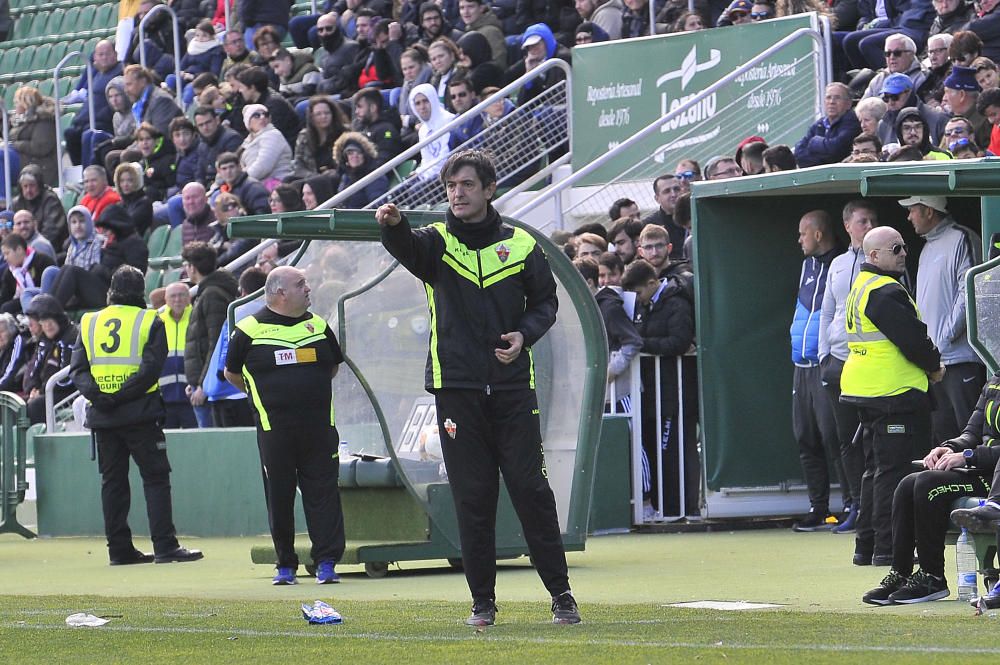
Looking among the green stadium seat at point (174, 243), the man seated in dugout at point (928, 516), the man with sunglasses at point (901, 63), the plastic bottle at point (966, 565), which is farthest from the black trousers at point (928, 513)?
the green stadium seat at point (174, 243)

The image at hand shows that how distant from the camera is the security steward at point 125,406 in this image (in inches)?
512

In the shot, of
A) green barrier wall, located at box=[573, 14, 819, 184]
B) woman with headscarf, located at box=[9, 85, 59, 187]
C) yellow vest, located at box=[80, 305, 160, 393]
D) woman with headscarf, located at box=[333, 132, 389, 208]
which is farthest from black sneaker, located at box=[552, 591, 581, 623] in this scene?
woman with headscarf, located at box=[9, 85, 59, 187]

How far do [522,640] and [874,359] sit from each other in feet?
11.4

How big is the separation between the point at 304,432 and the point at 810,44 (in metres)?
7.76

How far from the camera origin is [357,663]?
22.2ft

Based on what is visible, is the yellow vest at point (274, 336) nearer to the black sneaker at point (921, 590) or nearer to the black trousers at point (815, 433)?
the black sneaker at point (921, 590)

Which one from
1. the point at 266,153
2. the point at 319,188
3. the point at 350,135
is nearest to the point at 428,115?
the point at 350,135

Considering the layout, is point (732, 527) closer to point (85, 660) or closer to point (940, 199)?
point (940, 199)

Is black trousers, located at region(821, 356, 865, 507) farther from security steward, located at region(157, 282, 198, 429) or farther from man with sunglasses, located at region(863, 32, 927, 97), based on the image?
security steward, located at region(157, 282, 198, 429)

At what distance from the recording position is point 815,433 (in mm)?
13234

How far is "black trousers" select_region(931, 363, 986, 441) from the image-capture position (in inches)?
480

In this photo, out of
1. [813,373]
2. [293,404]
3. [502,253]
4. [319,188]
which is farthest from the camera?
[319,188]

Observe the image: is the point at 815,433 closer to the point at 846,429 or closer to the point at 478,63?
the point at 846,429

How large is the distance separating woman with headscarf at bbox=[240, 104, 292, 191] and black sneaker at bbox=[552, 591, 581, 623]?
43.1ft
